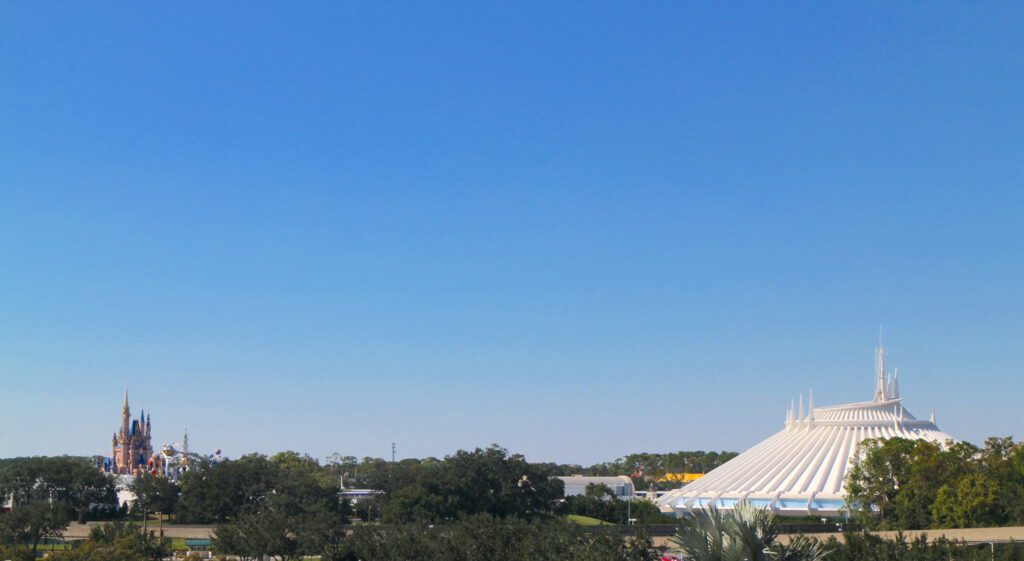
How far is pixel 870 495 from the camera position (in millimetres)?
58625

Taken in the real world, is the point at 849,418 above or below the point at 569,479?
above

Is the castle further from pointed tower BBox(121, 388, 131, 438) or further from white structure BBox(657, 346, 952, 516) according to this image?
white structure BBox(657, 346, 952, 516)

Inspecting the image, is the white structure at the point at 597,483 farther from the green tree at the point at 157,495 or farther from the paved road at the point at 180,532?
the paved road at the point at 180,532

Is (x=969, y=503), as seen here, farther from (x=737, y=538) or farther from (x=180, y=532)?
(x=180, y=532)

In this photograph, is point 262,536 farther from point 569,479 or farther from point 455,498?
point 569,479

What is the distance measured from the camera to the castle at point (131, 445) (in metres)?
151

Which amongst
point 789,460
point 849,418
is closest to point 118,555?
point 789,460

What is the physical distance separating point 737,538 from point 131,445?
148m

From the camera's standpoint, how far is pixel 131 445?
151375 millimetres

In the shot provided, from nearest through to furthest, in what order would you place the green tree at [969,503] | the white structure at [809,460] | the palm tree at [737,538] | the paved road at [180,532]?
the palm tree at [737,538]
the green tree at [969,503]
the paved road at [180,532]
the white structure at [809,460]

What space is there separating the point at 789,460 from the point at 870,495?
2520 centimetres

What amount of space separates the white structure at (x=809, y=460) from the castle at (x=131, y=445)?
9328cm

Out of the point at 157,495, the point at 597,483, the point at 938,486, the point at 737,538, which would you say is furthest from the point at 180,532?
the point at 597,483

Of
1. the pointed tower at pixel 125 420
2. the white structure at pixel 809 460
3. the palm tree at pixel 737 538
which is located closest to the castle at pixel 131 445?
the pointed tower at pixel 125 420
